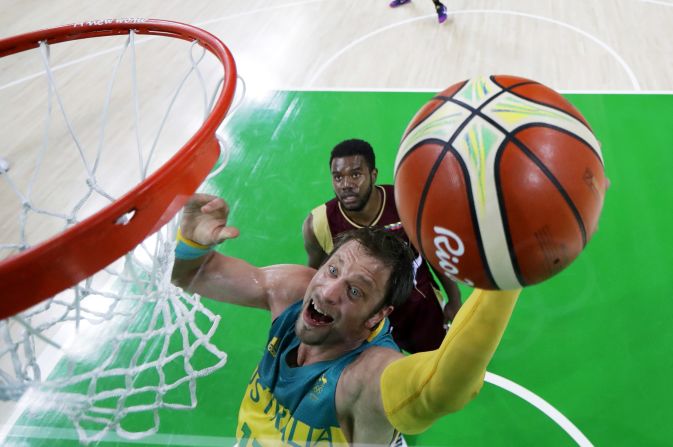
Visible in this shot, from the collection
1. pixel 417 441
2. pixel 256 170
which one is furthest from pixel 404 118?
pixel 417 441

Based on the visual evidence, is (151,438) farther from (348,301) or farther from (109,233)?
(109,233)

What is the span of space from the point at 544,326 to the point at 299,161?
200 centimetres

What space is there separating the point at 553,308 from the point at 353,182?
1.32 meters

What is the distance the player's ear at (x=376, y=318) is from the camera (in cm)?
185

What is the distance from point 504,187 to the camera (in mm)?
1323

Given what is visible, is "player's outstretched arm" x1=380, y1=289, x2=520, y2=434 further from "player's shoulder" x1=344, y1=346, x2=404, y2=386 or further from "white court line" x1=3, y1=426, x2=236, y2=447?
"white court line" x1=3, y1=426, x2=236, y2=447

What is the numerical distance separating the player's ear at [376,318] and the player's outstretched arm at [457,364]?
36cm

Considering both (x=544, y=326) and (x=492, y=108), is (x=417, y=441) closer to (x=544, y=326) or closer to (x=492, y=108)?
(x=544, y=326)

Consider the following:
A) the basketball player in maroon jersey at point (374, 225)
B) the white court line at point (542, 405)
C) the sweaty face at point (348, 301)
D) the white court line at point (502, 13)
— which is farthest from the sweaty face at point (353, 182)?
the white court line at point (502, 13)

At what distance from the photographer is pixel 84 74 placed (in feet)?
17.5

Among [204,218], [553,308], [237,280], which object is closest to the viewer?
[204,218]

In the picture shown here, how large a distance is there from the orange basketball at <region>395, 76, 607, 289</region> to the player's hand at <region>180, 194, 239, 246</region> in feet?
2.38

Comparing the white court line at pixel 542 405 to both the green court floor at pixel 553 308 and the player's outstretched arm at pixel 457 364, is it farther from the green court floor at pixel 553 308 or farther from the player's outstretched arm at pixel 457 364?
the player's outstretched arm at pixel 457 364

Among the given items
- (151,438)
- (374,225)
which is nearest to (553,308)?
(374,225)
